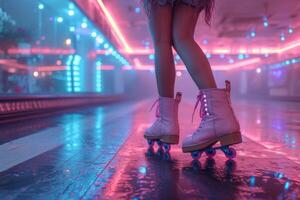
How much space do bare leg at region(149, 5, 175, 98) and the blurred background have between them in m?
0.76

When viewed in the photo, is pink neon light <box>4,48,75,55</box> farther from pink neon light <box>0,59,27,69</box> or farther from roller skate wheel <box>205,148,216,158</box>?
roller skate wheel <box>205,148,216,158</box>

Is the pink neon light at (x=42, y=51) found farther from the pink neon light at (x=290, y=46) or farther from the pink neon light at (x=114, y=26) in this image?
the pink neon light at (x=290, y=46)

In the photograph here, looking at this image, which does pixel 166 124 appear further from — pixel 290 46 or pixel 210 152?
pixel 290 46

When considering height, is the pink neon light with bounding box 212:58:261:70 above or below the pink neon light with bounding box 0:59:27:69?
above

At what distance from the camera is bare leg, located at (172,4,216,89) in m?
2.21

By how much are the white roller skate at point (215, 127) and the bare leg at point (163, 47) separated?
1.06ft

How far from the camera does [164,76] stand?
246 centimetres

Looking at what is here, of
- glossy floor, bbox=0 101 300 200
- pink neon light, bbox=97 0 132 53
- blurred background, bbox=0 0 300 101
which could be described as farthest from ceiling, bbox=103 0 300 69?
glossy floor, bbox=0 101 300 200

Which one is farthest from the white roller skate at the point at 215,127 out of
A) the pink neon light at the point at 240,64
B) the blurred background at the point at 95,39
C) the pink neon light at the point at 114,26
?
the pink neon light at the point at 240,64

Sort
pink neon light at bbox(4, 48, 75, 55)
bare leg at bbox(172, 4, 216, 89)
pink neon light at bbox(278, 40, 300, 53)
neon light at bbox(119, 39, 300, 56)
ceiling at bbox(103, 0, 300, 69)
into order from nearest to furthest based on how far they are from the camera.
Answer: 1. bare leg at bbox(172, 4, 216, 89)
2. pink neon light at bbox(4, 48, 75, 55)
3. ceiling at bbox(103, 0, 300, 69)
4. pink neon light at bbox(278, 40, 300, 53)
5. neon light at bbox(119, 39, 300, 56)

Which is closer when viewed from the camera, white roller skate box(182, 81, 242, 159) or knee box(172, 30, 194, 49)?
white roller skate box(182, 81, 242, 159)

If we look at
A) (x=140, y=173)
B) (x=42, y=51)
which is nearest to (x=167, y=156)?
(x=140, y=173)

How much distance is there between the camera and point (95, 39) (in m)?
19.3

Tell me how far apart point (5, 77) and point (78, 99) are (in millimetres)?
5323
